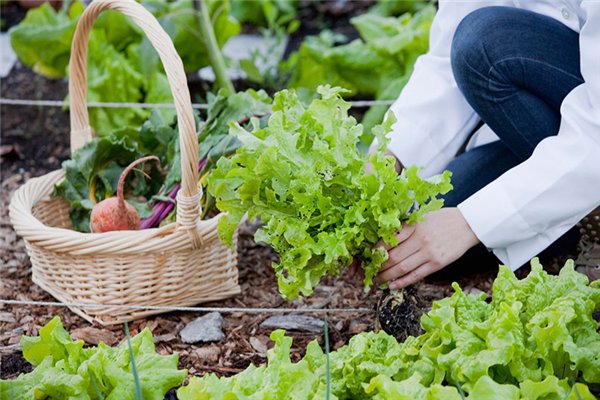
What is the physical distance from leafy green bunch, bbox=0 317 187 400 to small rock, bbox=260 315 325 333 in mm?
534

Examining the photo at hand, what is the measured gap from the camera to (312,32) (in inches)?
191

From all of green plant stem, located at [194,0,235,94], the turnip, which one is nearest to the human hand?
the turnip

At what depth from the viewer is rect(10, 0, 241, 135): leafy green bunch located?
3.19 meters

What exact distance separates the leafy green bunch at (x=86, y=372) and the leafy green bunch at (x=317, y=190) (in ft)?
1.14

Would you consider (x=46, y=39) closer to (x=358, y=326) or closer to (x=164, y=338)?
(x=164, y=338)

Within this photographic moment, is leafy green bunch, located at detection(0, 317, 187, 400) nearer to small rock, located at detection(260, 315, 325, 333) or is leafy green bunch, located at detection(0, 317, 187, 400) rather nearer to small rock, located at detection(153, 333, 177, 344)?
small rock, located at detection(153, 333, 177, 344)

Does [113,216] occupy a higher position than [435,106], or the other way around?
[435,106]

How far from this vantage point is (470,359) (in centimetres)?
146

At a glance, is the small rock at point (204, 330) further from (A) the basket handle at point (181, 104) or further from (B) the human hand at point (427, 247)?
(B) the human hand at point (427, 247)

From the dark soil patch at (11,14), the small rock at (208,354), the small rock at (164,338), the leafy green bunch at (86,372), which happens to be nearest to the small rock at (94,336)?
the small rock at (164,338)

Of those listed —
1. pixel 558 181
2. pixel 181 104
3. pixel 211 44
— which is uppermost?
pixel 181 104

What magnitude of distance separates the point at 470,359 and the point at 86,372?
2.74ft

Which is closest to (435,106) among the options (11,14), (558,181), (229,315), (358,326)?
(558,181)

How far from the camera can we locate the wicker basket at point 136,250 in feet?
6.33
